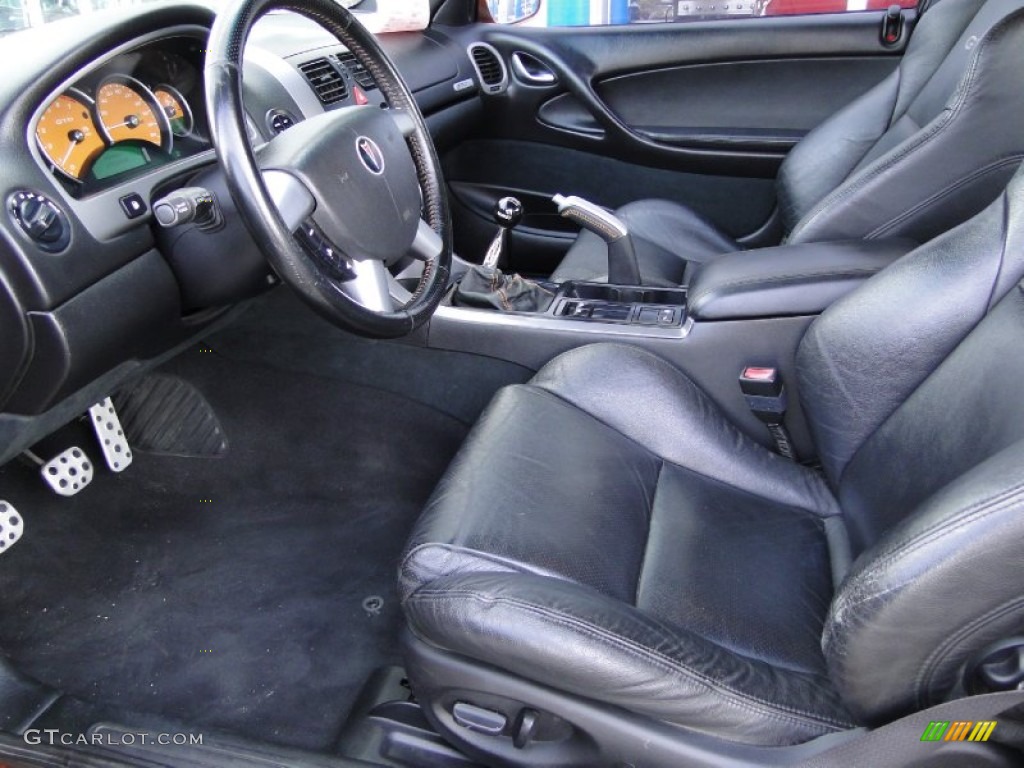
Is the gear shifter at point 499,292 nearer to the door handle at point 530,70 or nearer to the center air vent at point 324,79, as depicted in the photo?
the center air vent at point 324,79

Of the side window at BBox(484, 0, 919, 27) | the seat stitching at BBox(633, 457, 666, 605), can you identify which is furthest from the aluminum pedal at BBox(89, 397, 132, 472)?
the side window at BBox(484, 0, 919, 27)

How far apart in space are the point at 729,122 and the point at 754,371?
1.25 meters

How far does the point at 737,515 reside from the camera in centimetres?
131

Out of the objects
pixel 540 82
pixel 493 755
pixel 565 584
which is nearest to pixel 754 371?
pixel 565 584

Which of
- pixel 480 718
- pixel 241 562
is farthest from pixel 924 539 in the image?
pixel 241 562

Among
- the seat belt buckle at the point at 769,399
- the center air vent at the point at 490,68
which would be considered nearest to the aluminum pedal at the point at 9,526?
the seat belt buckle at the point at 769,399

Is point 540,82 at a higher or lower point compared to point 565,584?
higher

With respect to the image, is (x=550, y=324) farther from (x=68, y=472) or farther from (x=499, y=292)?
(x=68, y=472)

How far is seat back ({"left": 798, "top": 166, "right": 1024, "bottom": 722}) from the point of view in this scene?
79 cm

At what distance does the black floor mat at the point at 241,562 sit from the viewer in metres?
1.53

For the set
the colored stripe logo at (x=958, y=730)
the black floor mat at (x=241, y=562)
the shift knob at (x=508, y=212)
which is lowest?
the black floor mat at (x=241, y=562)

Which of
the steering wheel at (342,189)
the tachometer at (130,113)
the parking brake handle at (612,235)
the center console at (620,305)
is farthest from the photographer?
the parking brake handle at (612,235)

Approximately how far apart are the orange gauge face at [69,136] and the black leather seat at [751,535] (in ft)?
2.07

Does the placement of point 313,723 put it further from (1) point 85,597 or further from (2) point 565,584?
(2) point 565,584
